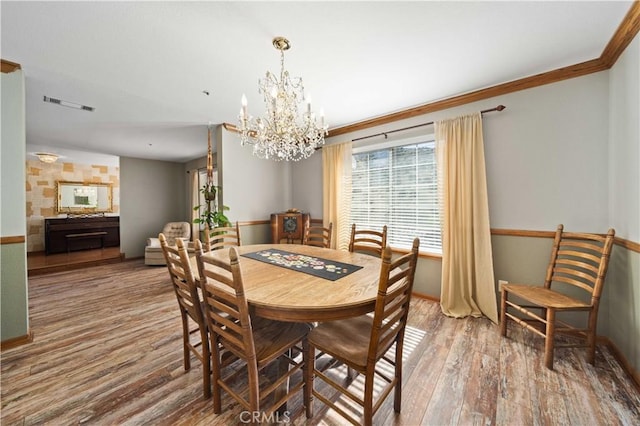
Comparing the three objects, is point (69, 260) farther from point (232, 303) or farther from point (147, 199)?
point (232, 303)

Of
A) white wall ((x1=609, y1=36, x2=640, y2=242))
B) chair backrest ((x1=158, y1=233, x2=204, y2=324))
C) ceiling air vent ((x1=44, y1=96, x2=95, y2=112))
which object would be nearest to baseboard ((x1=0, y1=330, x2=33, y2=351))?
chair backrest ((x1=158, y1=233, x2=204, y2=324))

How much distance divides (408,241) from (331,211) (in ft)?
3.99

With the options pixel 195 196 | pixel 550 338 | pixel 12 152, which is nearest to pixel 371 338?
pixel 550 338

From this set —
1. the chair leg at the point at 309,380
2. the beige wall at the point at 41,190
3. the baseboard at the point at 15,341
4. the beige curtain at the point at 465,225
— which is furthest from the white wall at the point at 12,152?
the beige wall at the point at 41,190

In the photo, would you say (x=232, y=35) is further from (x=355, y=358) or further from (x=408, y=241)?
(x=408, y=241)

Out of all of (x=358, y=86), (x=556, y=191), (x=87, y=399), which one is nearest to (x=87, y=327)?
(x=87, y=399)

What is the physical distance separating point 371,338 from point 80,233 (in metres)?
7.92

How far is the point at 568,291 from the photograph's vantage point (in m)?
2.22

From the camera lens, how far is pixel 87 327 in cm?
242

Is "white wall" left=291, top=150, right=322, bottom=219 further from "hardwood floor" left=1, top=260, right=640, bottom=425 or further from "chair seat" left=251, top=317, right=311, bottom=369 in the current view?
"chair seat" left=251, top=317, right=311, bottom=369

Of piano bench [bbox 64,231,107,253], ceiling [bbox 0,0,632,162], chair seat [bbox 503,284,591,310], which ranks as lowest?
chair seat [bbox 503,284,591,310]

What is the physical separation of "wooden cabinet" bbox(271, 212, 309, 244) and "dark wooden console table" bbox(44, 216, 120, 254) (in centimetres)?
552

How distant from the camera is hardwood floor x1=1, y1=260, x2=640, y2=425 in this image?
1.40m

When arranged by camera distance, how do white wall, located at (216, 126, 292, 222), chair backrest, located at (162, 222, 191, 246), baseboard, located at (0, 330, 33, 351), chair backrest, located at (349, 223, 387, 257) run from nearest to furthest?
baseboard, located at (0, 330, 33, 351)
chair backrest, located at (349, 223, 387, 257)
white wall, located at (216, 126, 292, 222)
chair backrest, located at (162, 222, 191, 246)
